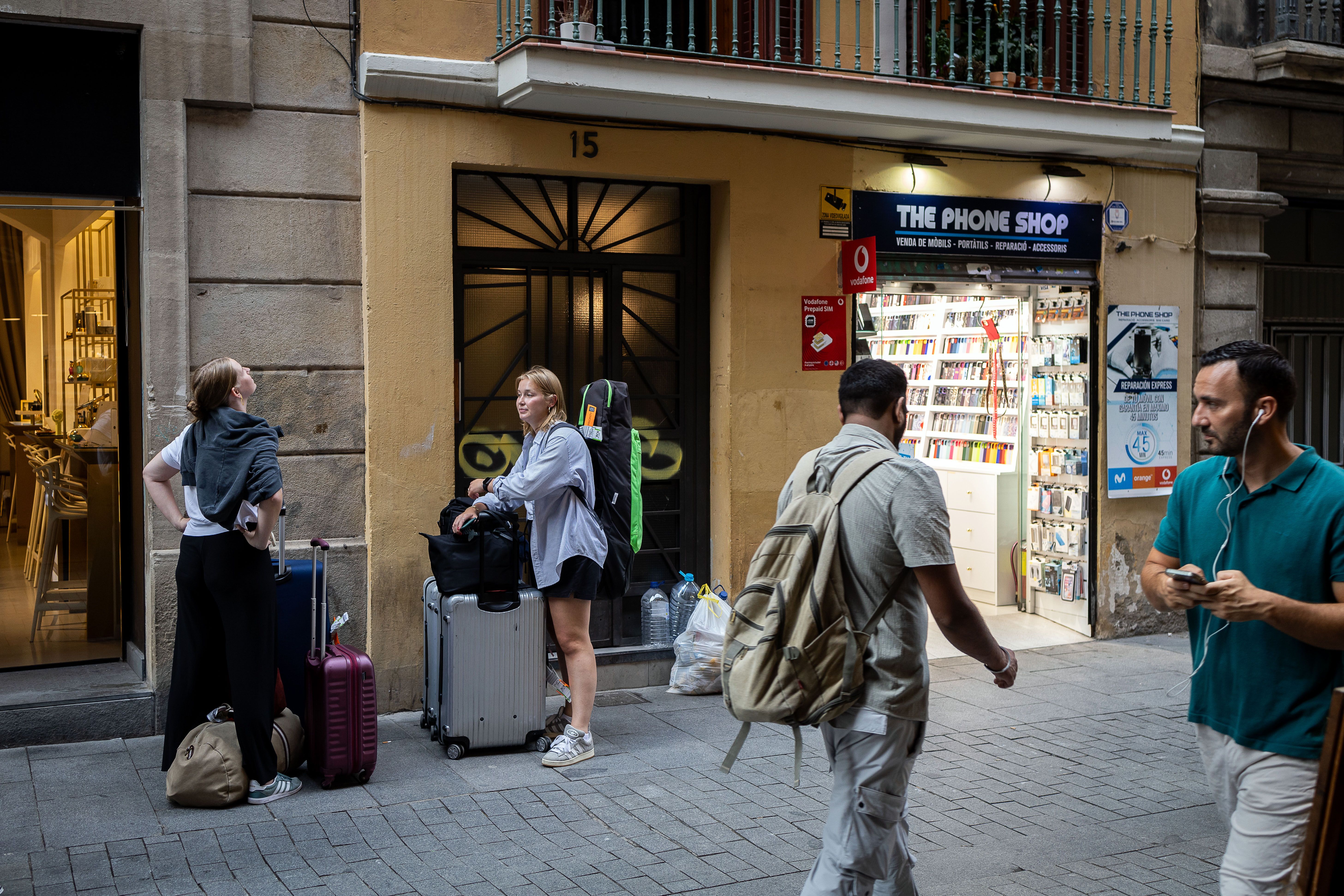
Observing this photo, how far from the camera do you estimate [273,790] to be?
229 inches

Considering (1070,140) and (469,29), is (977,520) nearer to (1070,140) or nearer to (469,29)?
(1070,140)

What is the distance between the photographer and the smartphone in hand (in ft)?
10.6

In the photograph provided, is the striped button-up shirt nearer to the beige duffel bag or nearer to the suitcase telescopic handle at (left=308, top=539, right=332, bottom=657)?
the suitcase telescopic handle at (left=308, top=539, right=332, bottom=657)

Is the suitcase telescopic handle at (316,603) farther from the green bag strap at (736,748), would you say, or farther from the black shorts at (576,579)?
the green bag strap at (736,748)

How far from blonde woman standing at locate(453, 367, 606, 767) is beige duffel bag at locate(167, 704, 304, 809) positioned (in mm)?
1531

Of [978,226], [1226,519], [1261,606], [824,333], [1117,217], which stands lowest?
[1261,606]

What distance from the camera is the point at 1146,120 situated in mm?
9406

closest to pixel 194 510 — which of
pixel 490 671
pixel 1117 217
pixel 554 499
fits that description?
pixel 490 671

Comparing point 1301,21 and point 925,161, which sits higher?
point 1301,21

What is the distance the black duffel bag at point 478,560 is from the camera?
6.45 m

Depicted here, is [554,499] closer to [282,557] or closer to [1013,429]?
[282,557]

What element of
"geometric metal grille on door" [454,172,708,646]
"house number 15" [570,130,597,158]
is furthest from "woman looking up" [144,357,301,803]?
"house number 15" [570,130,597,158]

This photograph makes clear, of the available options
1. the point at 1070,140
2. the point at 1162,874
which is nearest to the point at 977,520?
the point at 1070,140

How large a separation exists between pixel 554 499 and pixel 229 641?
180 centimetres
